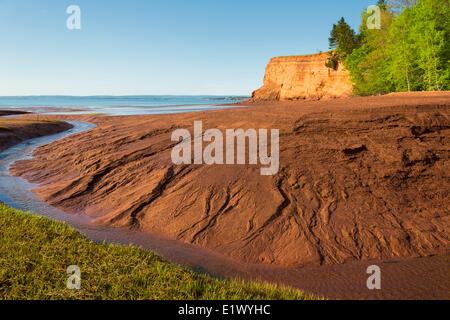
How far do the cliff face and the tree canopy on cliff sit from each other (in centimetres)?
912

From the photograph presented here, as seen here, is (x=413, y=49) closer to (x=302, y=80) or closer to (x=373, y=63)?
(x=373, y=63)

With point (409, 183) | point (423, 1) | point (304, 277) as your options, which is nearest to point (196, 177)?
point (304, 277)

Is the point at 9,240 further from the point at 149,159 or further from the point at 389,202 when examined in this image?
the point at 389,202

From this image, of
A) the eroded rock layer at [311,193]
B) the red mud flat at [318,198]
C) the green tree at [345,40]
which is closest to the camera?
the red mud flat at [318,198]

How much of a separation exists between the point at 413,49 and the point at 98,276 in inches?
1564

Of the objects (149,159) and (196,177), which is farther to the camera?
(149,159)

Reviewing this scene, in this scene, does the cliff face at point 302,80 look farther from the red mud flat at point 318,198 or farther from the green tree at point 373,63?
the red mud flat at point 318,198

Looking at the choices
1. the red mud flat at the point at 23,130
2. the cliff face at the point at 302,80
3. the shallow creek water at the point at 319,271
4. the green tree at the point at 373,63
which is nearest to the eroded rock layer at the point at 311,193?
the shallow creek water at the point at 319,271

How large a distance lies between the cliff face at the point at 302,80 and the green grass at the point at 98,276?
165ft

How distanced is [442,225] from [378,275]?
3330mm

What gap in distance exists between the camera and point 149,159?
1230 cm

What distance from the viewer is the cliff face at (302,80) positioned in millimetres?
58484

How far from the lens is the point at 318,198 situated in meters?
8.71

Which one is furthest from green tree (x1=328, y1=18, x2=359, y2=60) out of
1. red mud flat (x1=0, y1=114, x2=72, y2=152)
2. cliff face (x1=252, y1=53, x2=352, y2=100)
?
red mud flat (x1=0, y1=114, x2=72, y2=152)
